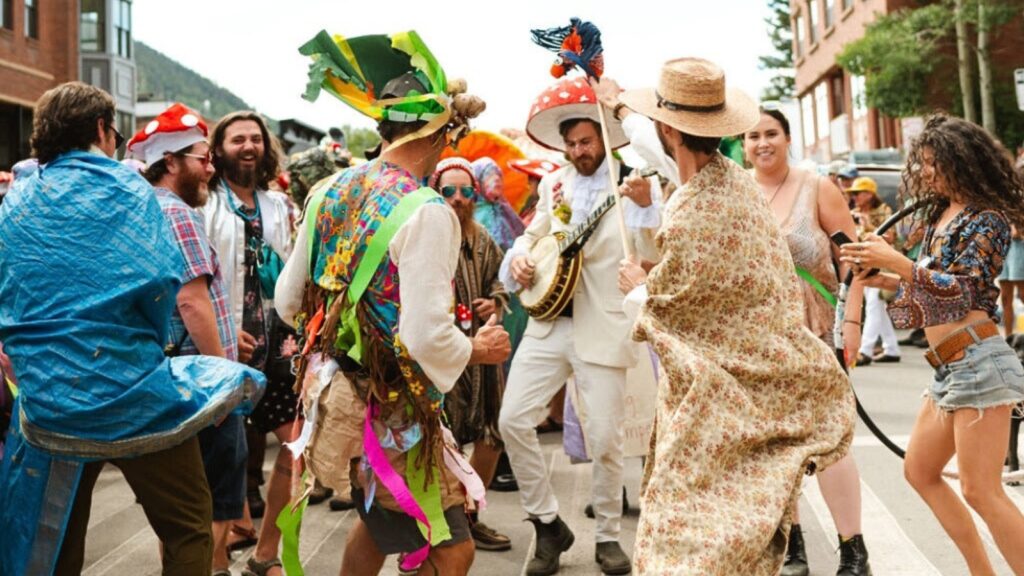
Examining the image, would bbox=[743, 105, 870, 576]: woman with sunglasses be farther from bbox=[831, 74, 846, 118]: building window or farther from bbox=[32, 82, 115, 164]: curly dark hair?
bbox=[831, 74, 846, 118]: building window

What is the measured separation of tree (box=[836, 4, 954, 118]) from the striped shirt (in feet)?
94.2

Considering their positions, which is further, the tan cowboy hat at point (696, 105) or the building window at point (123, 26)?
the building window at point (123, 26)

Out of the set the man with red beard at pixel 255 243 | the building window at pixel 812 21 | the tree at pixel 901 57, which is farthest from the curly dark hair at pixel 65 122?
the building window at pixel 812 21

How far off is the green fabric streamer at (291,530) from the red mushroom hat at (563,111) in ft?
8.32

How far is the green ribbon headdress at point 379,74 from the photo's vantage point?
3730 millimetres

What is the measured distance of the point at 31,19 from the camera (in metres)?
28.7

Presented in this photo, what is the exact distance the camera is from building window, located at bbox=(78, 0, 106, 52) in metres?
37.1

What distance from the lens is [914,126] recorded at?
18625mm

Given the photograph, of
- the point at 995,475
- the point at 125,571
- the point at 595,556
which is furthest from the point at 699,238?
the point at 125,571

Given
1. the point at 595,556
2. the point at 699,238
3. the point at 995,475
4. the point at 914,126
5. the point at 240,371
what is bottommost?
the point at 595,556

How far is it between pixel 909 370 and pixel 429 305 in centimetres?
999

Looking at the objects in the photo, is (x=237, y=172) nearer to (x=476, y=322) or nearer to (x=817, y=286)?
(x=476, y=322)

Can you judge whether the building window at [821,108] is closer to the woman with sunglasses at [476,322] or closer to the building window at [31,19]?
the building window at [31,19]

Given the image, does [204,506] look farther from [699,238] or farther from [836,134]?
[836,134]
